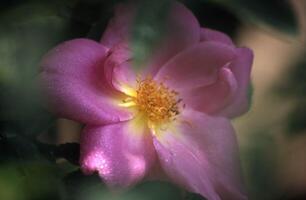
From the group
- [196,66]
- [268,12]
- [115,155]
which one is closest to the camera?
[268,12]

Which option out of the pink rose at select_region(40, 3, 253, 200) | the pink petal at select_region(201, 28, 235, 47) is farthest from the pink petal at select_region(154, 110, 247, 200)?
the pink petal at select_region(201, 28, 235, 47)

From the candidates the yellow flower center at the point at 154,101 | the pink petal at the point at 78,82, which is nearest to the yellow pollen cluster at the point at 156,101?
the yellow flower center at the point at 154,101

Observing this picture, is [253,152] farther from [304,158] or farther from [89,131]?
[304,158]

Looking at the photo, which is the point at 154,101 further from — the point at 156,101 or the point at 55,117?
the point at 55,117

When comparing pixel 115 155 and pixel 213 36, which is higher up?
pixel 213 36

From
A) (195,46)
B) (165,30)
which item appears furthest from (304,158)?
(165,30)

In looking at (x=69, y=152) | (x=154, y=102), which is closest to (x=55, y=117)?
(x=69, y=152)

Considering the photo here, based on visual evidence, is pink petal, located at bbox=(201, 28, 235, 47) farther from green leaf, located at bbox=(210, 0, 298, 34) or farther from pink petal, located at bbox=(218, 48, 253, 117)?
green leaf, located at bbox=(210, 0, 298, 34)
